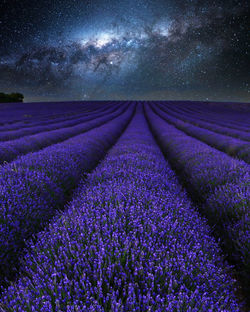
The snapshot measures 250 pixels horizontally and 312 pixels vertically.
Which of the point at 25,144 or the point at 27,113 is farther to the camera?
the point at 27,113

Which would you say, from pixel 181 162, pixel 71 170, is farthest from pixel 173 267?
pixel 181 162

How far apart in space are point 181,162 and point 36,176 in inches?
152

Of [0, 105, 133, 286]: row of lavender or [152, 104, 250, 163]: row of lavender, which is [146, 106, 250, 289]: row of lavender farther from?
[0, 105, 133, 286]: row of lavender

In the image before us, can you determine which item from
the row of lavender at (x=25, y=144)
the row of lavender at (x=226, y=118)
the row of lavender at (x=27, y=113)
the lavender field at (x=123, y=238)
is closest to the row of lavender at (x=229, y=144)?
the lavender field at (x=123, y=238)

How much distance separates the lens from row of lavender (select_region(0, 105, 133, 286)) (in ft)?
9.39

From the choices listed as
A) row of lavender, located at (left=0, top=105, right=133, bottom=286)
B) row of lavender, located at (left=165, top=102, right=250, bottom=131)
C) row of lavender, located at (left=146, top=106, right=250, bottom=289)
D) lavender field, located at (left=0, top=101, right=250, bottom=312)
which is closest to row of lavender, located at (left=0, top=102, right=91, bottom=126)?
row of lavender, located at (left=0, top=105, right=133, bottom=286)

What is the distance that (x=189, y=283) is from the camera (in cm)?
171

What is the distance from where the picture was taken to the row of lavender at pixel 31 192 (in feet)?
9.39

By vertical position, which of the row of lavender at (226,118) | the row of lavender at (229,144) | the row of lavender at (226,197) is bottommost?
the row of lavender at (226,197)

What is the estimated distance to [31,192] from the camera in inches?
148

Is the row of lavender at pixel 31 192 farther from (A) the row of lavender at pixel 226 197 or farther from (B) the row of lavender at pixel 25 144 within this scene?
(A) the row of lavender at pixel 226 197

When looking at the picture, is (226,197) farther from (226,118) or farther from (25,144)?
(226,118)

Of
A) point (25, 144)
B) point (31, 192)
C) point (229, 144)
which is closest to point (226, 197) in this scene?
point (31, 192)

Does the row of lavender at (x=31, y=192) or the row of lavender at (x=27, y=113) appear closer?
the row of lavender at (x=31, y=192)
